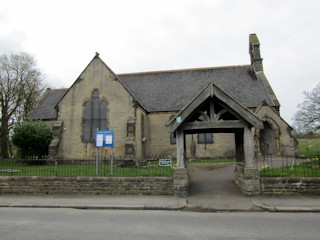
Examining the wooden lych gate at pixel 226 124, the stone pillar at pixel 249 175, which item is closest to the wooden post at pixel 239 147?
the wooden lych gate at pixel 226 124

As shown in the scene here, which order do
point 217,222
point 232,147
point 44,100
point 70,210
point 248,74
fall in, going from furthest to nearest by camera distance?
point 44,100
point 248,74
point 232,147
point 70,210
point 217,222

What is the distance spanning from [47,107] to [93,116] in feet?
28.3

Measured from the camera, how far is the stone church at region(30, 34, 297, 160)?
59.2 feet

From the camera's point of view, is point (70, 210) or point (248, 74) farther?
point (248, 74)

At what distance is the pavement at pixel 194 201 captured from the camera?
7.22 meters

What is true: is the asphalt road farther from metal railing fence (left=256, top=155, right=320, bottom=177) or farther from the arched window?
the arched window

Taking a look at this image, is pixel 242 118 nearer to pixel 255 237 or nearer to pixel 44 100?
pixel 255 237

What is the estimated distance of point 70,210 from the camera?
24.9 feet

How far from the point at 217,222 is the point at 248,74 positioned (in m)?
21.7

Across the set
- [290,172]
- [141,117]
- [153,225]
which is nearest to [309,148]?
[290,172]

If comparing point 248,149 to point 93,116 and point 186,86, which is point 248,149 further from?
point 186,86

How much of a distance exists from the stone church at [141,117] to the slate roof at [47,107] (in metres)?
0.12

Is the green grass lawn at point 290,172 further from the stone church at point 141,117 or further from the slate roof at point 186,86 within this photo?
the slate roof at point 186,86

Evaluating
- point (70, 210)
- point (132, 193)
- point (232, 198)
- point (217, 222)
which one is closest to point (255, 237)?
point (217, 222)
